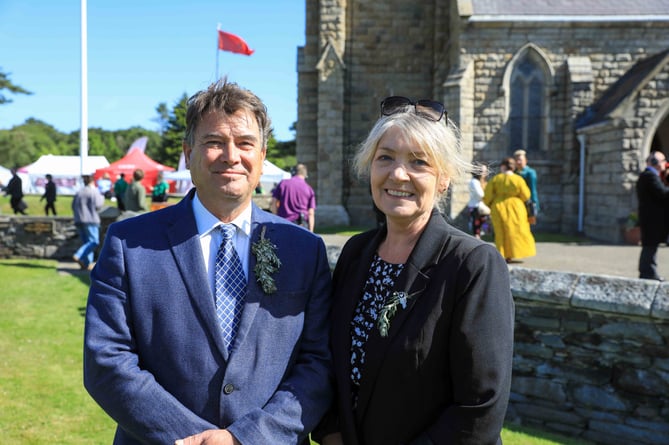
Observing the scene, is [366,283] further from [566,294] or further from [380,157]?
[566,294]

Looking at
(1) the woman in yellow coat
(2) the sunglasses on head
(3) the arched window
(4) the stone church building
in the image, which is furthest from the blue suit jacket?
(3) the arched window

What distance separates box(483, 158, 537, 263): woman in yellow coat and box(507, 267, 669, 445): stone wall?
529 centimetres

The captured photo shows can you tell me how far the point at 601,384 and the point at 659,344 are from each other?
0.56 meters

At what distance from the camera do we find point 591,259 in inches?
486

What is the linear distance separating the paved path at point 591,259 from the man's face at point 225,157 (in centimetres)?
823

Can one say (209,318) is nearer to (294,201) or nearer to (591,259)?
(294,201)

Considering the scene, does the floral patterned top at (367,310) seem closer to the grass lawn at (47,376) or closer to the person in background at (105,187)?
the grass lawn at (47,376)

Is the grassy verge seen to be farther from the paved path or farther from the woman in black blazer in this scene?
the paved path

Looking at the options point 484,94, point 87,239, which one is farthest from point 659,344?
point 484,94

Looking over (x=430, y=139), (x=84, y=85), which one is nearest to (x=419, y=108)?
(x=430, y=139)

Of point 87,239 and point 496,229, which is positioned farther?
point 87,239

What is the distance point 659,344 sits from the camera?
4.64 meters

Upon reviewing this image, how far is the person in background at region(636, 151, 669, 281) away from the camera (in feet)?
28.1

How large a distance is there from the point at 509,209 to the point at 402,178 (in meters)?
8.42
